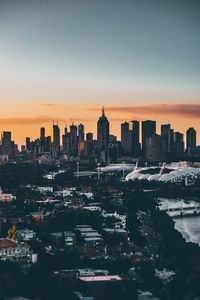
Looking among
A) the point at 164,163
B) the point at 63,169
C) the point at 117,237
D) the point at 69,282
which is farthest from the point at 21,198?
the point at 164,163

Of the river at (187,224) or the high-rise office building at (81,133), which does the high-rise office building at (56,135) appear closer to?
the high-rise office building at (81,133)

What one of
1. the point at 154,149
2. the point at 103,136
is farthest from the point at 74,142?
the point at 154,149

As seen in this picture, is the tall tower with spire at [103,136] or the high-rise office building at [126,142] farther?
the high-rise office building at [126,142]

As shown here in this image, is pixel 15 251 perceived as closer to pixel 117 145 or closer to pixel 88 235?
pixel 88 235

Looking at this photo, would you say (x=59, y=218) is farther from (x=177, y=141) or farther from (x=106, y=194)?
(x=177, y=141)

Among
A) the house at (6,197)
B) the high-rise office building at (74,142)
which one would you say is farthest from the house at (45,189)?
the high-rise office building at (74,142)

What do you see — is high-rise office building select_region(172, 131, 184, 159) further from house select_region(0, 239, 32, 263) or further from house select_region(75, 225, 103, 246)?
house select_region(0, 239, 32, 263)
